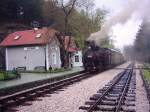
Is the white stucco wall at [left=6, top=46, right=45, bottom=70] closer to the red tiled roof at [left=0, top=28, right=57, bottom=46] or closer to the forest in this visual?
the red tiled roof at [left=0, top=28, right=57, bottom=46]

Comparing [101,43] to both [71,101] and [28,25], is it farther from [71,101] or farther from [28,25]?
[28,25]

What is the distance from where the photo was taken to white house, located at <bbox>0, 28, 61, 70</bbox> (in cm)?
4441

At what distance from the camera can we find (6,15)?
6134 centimetres

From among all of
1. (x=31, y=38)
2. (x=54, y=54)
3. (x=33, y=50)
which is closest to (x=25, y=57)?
(x=33, y=50)

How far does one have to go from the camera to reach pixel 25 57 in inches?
1809

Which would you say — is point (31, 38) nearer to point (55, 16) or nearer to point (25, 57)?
point (25, 57)

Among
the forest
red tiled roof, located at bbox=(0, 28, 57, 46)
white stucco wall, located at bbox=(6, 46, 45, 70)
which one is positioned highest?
the forest

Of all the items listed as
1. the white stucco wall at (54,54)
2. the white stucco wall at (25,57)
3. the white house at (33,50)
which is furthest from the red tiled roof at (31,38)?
the white stucco wall at (54,54)

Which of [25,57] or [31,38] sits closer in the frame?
[25,57]

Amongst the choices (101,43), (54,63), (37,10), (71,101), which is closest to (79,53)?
(37,10)

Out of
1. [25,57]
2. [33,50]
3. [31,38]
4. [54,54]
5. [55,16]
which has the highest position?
[55,16]

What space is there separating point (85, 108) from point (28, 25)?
5737cm

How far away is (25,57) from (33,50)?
1.67 metres

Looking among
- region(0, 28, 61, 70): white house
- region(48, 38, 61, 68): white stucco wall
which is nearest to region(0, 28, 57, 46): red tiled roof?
region(0, 28, 61, 70): white house
